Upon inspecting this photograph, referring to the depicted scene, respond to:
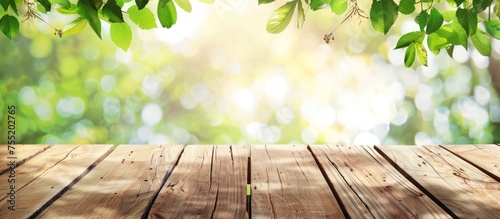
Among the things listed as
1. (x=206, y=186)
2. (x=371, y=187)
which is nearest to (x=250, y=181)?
(x=206, y=186)

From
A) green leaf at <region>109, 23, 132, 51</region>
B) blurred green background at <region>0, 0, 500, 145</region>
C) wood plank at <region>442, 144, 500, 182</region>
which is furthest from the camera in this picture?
blurred green background at <region>0, 0, 500, 145</region>

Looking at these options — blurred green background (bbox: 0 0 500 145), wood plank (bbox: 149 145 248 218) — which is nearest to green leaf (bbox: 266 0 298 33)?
wood plank (bbox: 149 145 248 218)

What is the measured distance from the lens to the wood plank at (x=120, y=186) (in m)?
1.60

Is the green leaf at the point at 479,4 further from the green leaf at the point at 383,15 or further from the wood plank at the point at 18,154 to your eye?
the wood plank at the point at 18,154

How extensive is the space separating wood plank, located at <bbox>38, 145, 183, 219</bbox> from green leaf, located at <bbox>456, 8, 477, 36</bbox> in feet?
2.86

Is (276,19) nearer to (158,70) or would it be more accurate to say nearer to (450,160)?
(450,160)

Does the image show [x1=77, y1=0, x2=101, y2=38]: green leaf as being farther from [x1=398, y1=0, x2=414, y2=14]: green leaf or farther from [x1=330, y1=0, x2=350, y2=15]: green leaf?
[x1=398, y1=0, x2=414, y2=14]: green leaf

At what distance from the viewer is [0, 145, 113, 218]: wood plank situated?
1671 millimetres

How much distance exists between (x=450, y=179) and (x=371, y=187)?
0.30m

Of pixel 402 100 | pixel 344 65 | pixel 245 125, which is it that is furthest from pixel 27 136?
pixel 402 100

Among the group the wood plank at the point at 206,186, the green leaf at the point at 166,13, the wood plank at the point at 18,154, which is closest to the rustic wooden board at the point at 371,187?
the wood plank at the point at 206,186

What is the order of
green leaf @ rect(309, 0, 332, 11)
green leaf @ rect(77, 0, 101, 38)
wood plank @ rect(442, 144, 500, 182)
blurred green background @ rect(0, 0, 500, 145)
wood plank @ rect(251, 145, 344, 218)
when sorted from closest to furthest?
green leaf @ rect(77, 0, 101, 38) < green leaf @ rect(309, 0, 332, 11) < wood plank @ rect(251, 145, 344, 218) < wood plank @ rect(442, 144, 500, 182) < blurred green background @ rect(0, 0, 500, 145)

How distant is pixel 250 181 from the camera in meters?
1.94

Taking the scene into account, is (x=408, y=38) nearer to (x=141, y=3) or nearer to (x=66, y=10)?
(x=141, y=3)
